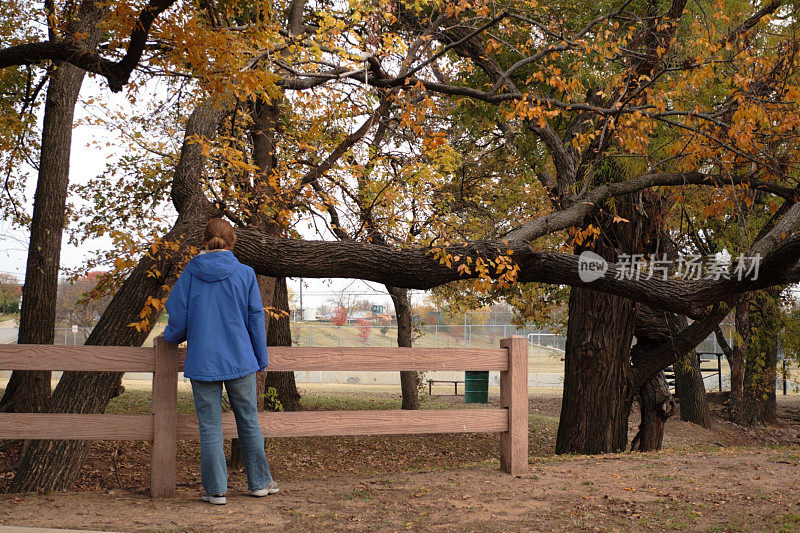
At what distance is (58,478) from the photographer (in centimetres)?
671

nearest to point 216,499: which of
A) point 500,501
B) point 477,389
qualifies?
point 500,501

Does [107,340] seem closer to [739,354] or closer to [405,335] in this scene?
[405,335]

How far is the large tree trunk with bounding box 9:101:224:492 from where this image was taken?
21.9ft

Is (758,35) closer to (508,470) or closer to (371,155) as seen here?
(371,155)

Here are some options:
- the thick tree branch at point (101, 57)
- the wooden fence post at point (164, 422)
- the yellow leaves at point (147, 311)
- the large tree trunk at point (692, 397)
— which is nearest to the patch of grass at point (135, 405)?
the yellow leaves at point (147, 311)

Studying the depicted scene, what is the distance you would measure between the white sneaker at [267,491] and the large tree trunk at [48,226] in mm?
5938

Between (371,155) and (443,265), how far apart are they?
5.79 meters

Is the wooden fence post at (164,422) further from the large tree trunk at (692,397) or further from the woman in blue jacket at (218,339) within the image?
the large tree trunk at (692,397)

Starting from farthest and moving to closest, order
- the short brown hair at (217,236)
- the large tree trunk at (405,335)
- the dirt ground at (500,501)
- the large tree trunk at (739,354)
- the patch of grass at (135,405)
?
1. the large tree trunk at (739,354)
2. the large tree trunk at (405,335)
3. the patch of grass at (135,405)
4. the short brown hair at (217,236)
5. the dirt ground at (500,501)

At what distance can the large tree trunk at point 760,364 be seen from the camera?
647 inches

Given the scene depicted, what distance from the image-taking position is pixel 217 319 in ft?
15.4

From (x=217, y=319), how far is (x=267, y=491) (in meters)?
1.35

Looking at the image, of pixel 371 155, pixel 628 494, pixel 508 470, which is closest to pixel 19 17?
pixel 371 155

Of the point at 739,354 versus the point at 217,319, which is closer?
the point at 217,319
